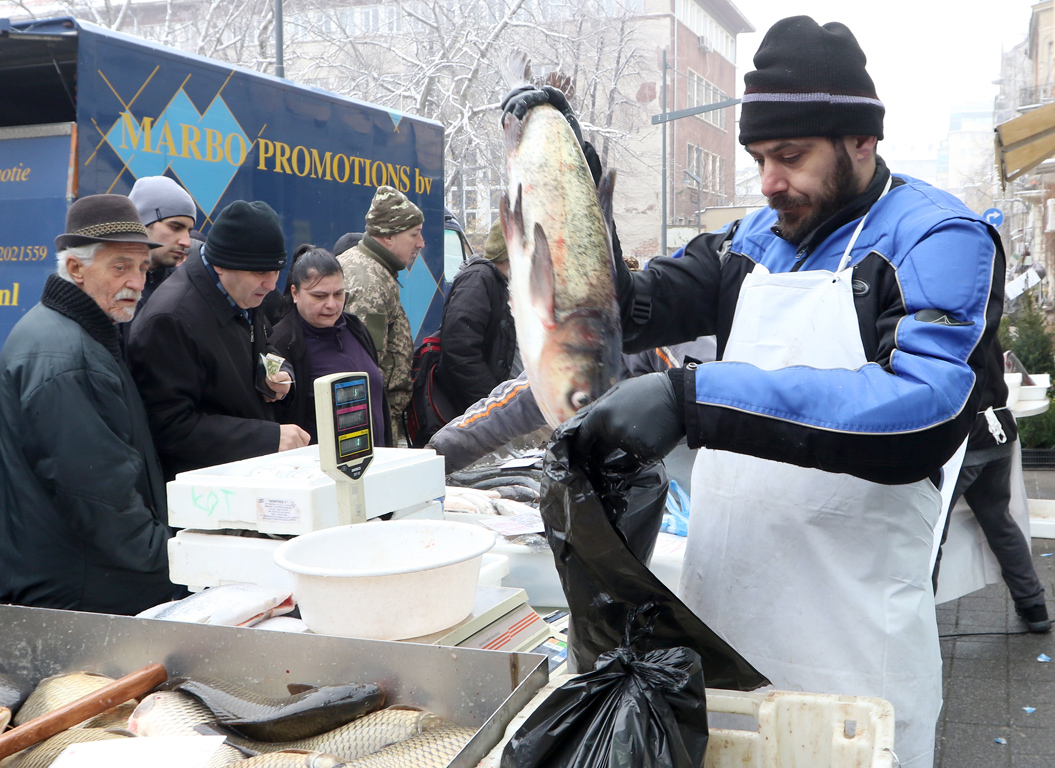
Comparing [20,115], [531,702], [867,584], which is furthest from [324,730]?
[20,115]

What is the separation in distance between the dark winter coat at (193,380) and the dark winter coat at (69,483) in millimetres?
364

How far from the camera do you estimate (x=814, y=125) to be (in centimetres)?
160

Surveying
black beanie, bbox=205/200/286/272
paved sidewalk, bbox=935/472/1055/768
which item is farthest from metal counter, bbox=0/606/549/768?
paved sidewalk, bbox=935/472/1055/768

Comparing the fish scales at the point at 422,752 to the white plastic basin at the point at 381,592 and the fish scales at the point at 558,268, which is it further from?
the fish scales at the point at 558,268

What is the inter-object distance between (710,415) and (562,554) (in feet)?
1.13

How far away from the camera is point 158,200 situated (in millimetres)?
4262

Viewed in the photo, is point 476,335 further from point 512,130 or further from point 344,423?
point 512,130

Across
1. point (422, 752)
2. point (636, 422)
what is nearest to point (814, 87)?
point (636, 422)

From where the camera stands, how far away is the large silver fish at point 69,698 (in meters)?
1.52

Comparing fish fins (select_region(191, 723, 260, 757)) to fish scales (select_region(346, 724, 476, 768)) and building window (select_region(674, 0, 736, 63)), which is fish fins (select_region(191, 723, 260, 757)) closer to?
fish scales (select_region(346, 724, 476, 768))

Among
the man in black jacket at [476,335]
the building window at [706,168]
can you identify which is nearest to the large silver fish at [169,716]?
the man in black jacket at [476,335]

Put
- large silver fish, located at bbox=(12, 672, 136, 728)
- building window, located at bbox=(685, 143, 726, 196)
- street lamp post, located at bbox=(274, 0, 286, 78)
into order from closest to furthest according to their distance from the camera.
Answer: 1. large silver fish, located at bbox=(12, 672, 136, 728)
2. street lamp post, located at bbox=(274, 0, 286, 78)
3. building window, located at bbox=(685, 143, 726, 196)

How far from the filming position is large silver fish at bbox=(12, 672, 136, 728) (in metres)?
1.52

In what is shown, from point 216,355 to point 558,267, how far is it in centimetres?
209
